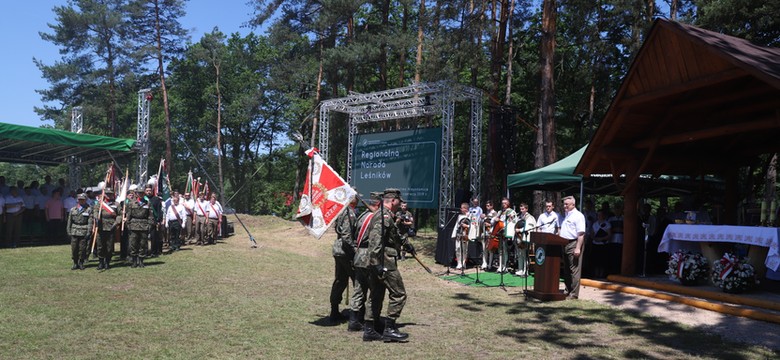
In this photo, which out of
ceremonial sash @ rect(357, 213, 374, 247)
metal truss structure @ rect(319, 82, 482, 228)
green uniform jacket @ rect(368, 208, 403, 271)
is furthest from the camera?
metal truss structure @ rect(319, 82, 482, 228)

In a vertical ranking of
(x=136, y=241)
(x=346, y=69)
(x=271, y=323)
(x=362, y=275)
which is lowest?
(x=271, y=323)

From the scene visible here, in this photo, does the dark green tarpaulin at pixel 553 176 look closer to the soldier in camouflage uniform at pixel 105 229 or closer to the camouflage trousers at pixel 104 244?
the soldier in camouflage uniform at pixel 105 229

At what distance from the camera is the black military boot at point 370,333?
693 centimetres

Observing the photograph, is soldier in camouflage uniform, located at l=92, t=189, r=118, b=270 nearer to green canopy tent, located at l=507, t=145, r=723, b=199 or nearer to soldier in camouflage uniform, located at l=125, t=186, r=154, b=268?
soldier in camouflage uniform, located at l=125, t=186, r=154, b=268

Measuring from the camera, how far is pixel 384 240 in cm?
690

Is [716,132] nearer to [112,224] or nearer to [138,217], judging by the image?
[138,217]

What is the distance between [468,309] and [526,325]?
1.37m

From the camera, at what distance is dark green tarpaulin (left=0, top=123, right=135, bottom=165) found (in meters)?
16.3

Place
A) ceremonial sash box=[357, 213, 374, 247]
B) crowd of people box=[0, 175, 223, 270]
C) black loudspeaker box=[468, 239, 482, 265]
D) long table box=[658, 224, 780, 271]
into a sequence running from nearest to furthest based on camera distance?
ceremonial sash box=[357, 213, 374, 247] → long table box=[658, 224, 780, 271] → crowd of people box=[0, 175, 223, 270] → black loudspeaker box=[468, 239, 482, 265]

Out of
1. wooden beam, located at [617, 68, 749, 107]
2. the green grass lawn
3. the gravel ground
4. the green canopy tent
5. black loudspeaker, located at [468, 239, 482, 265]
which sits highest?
wooden beam, located at [617, 68, 749, 107]

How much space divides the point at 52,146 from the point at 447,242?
13.5 metres

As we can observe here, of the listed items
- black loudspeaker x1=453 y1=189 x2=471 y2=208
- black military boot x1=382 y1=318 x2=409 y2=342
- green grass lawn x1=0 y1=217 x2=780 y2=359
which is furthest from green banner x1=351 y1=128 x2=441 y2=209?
black military boot x1=382 y1=318 x2=409 y2=342

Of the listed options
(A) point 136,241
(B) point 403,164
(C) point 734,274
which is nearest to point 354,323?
(C) point 734,274

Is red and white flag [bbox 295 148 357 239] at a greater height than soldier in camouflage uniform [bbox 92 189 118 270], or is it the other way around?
red and white flag [bbox 295 148 357 239]
